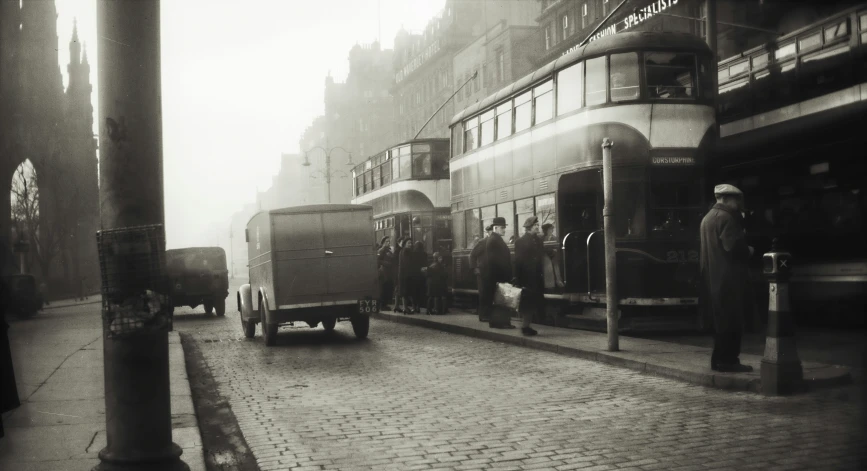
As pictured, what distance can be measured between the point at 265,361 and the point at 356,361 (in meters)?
1.46

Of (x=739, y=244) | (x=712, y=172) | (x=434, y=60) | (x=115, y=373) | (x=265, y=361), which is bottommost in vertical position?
(x=265, y=361)

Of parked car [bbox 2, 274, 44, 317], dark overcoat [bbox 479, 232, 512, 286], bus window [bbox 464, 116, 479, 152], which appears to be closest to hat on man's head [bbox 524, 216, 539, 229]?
dark overcoat [bbox 479, 232, 512, 286]

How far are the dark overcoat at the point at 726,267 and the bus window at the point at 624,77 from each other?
19.7 feet

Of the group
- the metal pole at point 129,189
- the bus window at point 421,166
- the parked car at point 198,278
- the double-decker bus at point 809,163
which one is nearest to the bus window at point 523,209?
the double-decker bus at point 809,163

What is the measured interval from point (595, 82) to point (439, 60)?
64.1 m

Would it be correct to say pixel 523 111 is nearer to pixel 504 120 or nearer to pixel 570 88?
pixel 504 120

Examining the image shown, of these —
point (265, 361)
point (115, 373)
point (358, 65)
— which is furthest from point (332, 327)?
point (358, 65)

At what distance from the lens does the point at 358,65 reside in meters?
134

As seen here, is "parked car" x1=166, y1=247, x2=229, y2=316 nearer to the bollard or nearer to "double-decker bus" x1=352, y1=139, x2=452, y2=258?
"double-decker bus" x1=352, y1=139, x2=452, y2=258

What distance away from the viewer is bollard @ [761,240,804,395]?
777cm

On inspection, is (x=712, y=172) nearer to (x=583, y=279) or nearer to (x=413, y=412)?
(x=583, y=279)

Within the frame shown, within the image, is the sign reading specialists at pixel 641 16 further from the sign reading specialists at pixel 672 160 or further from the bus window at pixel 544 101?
the sign reading specialists at pixel 672 160

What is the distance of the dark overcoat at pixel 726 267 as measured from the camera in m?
8.52

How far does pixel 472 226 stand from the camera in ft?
65.9
